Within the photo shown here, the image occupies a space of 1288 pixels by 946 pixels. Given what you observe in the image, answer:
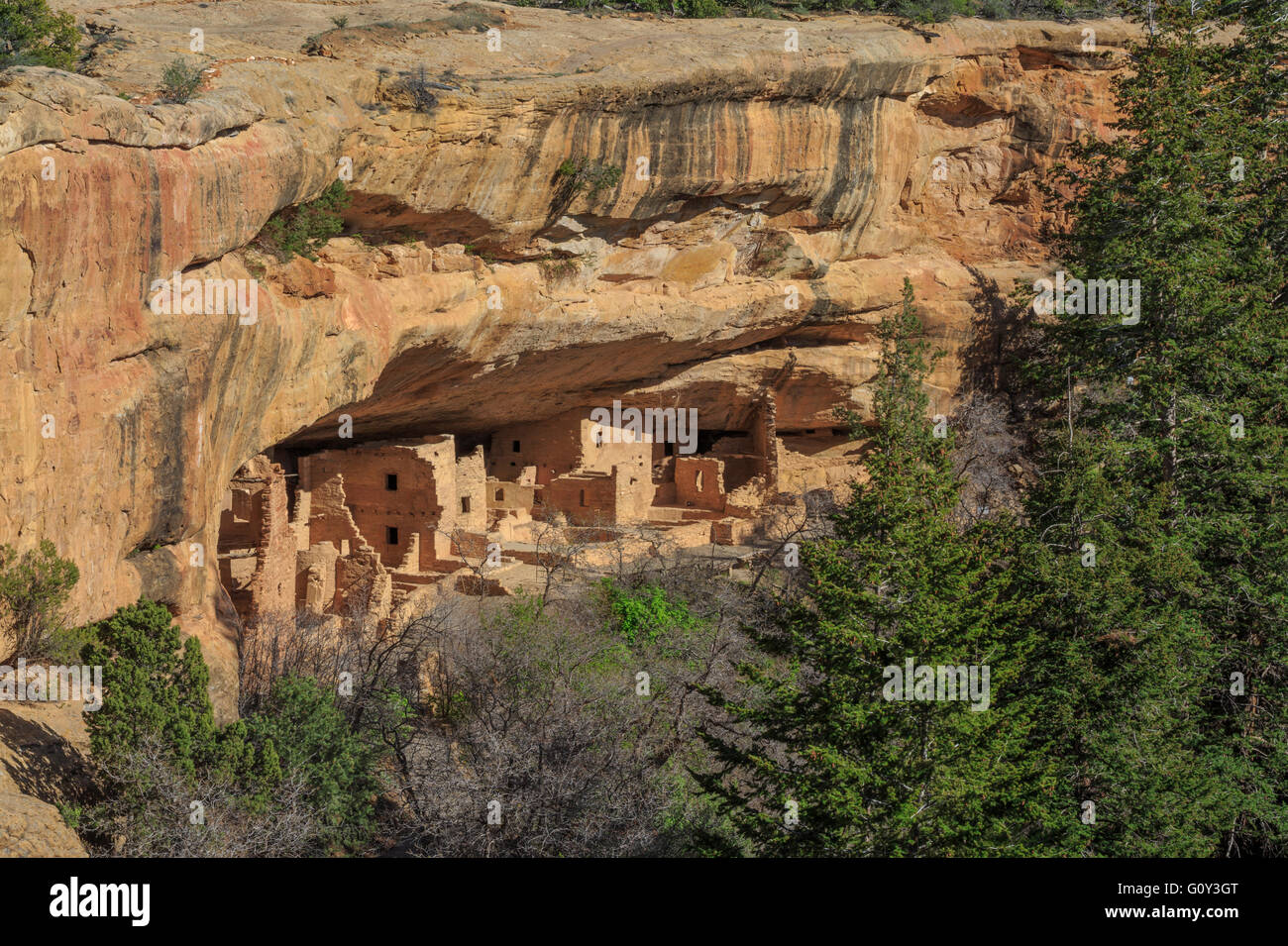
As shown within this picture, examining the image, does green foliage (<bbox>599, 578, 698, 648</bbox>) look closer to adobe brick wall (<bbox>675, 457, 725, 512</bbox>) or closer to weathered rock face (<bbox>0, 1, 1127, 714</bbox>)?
weathered rock face (<bbox>0, 1, 1127, 714</bbox>)

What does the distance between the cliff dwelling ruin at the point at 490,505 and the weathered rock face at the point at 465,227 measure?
82 centimetres

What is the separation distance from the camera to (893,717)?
11.8 metres

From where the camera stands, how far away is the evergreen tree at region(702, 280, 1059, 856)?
37.7ft

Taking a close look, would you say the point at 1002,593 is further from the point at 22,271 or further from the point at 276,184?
the point at 22,271

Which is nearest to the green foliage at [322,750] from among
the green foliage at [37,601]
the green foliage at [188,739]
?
the green foliage at [188,739]

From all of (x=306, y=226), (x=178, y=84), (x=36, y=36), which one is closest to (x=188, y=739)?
(x=306, y=226)

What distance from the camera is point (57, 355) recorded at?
12.4 metres

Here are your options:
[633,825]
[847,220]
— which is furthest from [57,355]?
[847,220]

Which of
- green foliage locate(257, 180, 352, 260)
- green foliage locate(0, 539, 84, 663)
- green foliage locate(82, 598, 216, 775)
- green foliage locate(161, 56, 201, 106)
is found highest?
green foliage locate(161, 56, 201, 106)

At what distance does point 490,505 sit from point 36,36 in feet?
42.0

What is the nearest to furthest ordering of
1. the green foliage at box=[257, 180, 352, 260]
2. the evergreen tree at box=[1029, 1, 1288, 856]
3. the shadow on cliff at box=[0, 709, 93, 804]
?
1. the shadow on cliff at box=[0, 709, 93, 804]
2. the evergreen tree at box=[1029, 1, 1288, 856]
3. the green foliage at box=[257, 180, 352, 260]

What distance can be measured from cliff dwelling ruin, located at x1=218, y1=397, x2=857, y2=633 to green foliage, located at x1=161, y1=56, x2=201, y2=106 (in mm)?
6803

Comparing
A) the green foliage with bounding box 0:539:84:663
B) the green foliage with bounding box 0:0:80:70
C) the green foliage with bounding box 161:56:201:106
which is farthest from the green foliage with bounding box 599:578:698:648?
the green foliage with bounding box 0:0:80:70

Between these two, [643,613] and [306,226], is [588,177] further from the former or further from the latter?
[643,613]
